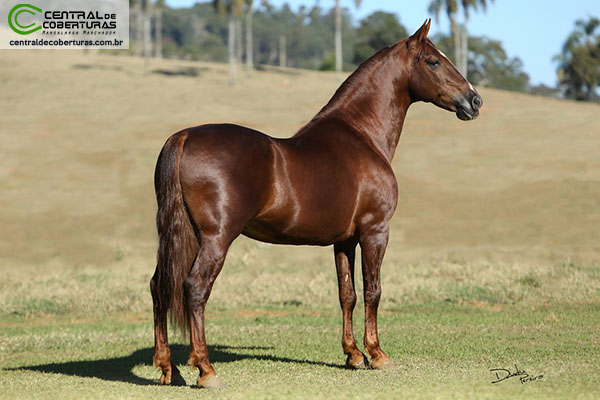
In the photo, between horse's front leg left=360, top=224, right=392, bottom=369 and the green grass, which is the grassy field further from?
horse's front leg left=360, top=224, right=392, bottom=369

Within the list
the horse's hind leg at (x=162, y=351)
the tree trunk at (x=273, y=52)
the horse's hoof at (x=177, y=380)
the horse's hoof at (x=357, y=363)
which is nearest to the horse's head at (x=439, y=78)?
the horse's hoof at (x=357, y=363)

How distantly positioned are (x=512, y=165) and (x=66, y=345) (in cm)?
2387

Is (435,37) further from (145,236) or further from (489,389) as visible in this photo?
(489,389)

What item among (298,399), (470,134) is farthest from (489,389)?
(470,134)

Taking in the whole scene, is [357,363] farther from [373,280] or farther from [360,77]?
[360,77]

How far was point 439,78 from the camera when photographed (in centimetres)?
838

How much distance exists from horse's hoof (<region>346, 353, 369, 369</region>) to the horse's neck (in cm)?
210

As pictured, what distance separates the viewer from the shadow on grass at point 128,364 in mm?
7969

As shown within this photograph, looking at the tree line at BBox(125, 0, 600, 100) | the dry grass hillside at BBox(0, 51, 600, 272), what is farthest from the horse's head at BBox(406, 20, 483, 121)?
the tree line at BBox(125, 0, 600, 100)

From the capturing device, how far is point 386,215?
7938 millimetres

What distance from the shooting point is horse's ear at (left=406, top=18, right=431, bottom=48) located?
8303mm

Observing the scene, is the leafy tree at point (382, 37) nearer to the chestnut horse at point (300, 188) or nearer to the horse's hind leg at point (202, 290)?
the chestnut horse at point (300, 188)

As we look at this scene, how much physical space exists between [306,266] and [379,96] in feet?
35.0

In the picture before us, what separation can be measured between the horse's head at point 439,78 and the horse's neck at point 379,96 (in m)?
0.16
